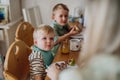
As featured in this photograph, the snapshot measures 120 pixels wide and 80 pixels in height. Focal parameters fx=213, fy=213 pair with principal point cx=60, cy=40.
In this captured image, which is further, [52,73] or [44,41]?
[44,41]

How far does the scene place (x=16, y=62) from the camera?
1.42 metres

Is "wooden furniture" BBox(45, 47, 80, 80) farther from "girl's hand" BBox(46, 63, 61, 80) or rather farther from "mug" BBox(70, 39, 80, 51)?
"girl's hand" BBox(46, 63, 61, 80)

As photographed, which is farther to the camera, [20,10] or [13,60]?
[20,10]

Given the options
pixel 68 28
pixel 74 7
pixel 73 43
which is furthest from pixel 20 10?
pixel 73 43

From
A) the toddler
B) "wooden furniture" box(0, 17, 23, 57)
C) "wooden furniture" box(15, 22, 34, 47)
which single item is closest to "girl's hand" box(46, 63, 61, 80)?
the toddler

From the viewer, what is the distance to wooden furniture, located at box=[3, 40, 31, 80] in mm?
1291

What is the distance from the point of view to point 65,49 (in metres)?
1.69

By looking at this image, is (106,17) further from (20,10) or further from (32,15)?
(20,10)

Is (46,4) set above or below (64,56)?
above

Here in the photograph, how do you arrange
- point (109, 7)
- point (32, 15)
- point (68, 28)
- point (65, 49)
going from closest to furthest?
point (109, 7) → point (65, 49) → point (68, 28) → point (32, 15)

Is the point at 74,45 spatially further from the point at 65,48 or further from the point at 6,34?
the point at 6,34

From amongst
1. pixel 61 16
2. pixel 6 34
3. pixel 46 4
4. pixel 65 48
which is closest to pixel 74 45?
pixel 65 48

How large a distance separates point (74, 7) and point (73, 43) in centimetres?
145

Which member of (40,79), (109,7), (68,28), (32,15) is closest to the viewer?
(109,7)
